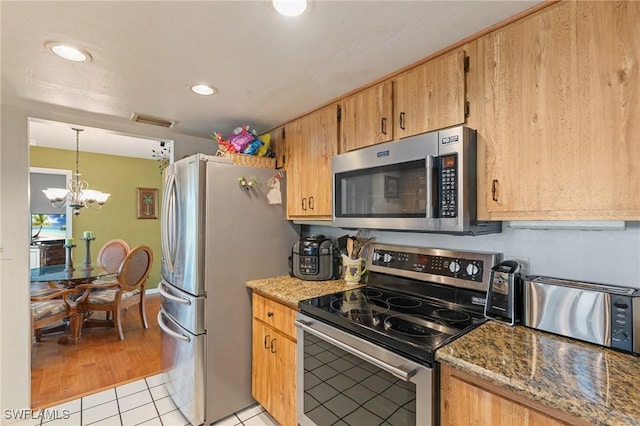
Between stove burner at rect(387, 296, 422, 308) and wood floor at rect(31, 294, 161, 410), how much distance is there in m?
2.26

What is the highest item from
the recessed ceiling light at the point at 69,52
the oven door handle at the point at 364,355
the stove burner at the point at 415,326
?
the recessed ceiling light at the point at 69,52

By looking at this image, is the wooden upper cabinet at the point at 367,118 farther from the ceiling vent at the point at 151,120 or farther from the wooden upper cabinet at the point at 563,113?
the ceiling vent at the point at 151,120

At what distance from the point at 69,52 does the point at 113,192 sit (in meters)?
4.24

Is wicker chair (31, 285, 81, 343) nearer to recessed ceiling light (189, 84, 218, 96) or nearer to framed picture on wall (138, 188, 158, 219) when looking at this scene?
framed picture on wall (138, 188, 158, 219)

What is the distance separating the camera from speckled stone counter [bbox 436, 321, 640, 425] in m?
0.74

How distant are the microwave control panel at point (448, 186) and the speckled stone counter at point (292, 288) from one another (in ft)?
2.87

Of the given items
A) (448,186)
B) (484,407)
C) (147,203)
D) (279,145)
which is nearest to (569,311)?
(484,407)

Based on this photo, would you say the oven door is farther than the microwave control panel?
No

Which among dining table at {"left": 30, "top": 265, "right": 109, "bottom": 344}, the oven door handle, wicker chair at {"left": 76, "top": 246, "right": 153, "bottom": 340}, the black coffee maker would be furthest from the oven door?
dining table at {"left": 30, "top": 265, "right": 109, "bottom": 344}

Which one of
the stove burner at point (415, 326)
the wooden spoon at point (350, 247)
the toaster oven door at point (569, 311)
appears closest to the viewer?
the toaster oven door at point (569, 311)

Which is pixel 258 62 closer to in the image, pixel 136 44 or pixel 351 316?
pixel 136 44

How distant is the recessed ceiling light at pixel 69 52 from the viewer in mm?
1316

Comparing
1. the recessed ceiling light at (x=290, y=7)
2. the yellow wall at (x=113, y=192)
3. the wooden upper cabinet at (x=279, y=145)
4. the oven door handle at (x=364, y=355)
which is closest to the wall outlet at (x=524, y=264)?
the oven door handle at (x=364, y=355)

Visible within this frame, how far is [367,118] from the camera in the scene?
1706 mm
